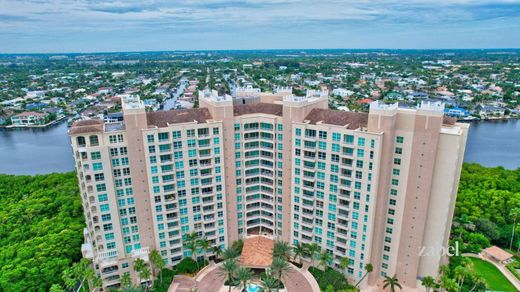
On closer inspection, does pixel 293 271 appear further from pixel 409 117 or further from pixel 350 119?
pixel 409 117

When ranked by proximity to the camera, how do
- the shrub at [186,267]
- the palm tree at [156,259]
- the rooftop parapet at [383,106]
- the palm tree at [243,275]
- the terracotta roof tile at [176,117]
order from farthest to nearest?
the shrub at [186,267] → the terracotta roof tile at [176,117] → the palm tree at [156,259] → the palm tree at [243,275] → the rooftop parapet at [383,106]

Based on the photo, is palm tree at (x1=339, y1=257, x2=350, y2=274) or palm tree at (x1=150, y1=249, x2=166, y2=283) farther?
palm tree at (x1=150, y1=249, x2=166, y2=283)

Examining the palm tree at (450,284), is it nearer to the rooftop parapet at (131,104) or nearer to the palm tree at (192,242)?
the palm tree at (192,242)

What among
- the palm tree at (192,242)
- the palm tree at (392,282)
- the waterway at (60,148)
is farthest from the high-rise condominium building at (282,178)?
the waterway at (60,148)

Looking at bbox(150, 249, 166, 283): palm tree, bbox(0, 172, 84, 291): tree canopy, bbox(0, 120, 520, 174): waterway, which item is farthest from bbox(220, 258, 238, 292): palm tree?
bbox(0, 120, 520, 174): waterway

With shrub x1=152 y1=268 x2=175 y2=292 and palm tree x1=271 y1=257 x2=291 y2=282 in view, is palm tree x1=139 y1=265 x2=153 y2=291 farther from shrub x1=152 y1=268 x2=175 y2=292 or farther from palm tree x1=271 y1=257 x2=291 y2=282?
palm tree x1=271 y1=257 x2=291 y2=282

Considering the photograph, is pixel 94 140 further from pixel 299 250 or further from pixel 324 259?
pixel 324 259
